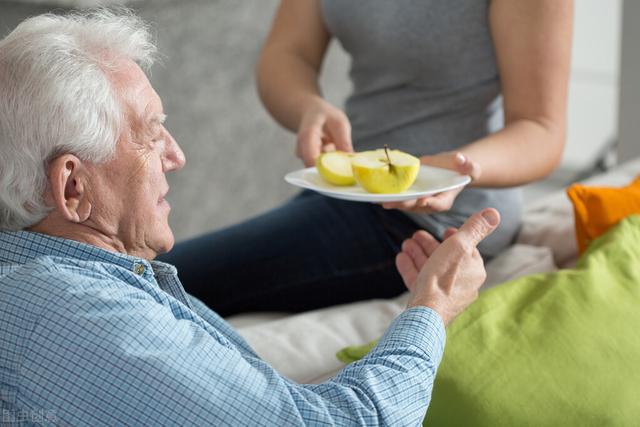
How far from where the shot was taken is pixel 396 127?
1898 millimetres

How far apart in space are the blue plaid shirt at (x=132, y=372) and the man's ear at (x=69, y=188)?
0.24 feet

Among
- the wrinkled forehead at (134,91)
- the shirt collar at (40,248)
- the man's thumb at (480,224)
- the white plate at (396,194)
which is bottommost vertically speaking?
the white plate at (396,194)

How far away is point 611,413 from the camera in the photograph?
51.3 inches

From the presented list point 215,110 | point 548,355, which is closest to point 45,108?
point 548,355

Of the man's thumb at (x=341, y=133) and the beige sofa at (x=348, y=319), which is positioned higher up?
the man's thumb at (x=341, y=133)

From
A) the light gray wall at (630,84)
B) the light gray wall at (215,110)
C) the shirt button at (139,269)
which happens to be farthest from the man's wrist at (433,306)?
the light gray wall at (215,110)

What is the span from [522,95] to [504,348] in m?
0.55

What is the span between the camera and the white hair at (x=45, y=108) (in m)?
1.12

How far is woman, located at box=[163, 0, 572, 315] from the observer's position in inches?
67.4

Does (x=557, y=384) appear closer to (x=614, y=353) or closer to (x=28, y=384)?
(x=614, y=353)

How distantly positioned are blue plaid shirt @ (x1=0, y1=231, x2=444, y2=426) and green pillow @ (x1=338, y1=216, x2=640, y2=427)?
0.25 metres

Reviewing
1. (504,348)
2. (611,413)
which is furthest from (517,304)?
(611,413)

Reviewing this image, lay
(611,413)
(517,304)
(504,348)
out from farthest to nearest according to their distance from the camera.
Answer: (517,304)
(504,348)
(611,413)

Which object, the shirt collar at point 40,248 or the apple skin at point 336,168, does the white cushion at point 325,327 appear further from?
the shirt collar at point 40,248
